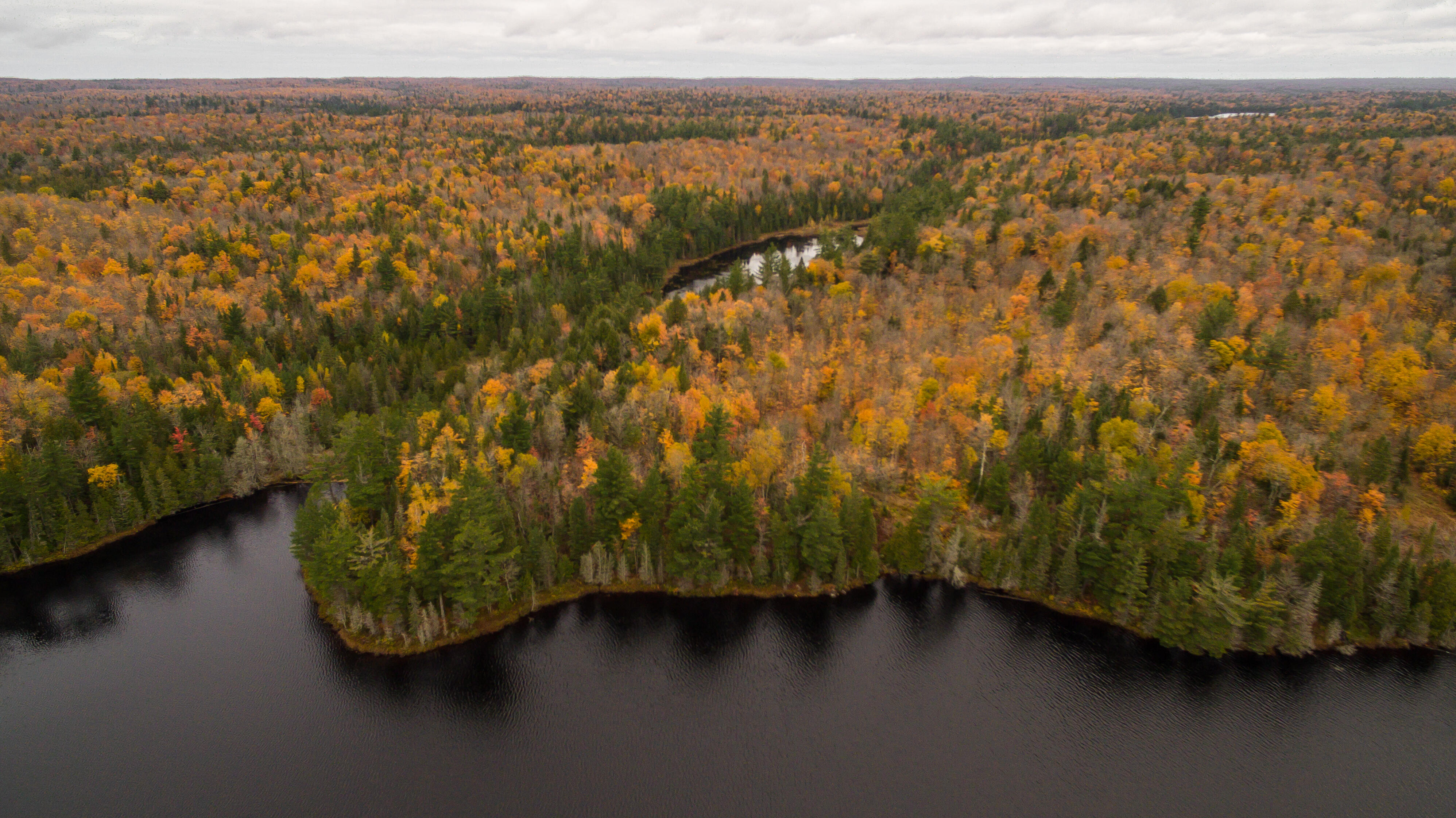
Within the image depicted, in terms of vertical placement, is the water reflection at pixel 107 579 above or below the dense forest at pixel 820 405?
below

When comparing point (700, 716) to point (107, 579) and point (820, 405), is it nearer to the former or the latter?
point (820, 405)

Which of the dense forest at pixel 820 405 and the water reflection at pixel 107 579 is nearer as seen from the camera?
the dense forest at pixel 820 405

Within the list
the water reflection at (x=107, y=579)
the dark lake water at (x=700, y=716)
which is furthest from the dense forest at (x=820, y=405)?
the dark lake water at (x=700, y=716)

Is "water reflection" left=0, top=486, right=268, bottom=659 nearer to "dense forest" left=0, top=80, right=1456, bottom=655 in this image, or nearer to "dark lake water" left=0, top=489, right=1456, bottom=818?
"dark lake water" left=0, top=489, right=1456, bottom=818

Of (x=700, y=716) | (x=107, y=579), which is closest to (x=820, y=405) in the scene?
(x=700, y=716)

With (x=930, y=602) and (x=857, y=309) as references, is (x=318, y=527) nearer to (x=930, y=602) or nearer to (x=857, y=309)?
(x=930, y=602)

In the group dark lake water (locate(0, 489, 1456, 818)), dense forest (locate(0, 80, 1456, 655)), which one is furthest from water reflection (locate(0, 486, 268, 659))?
dense forest (locate(0, 80, 1456, 655))

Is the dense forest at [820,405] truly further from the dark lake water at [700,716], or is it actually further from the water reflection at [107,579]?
the dark lake water at [700,716]
